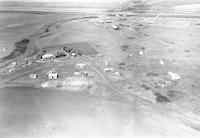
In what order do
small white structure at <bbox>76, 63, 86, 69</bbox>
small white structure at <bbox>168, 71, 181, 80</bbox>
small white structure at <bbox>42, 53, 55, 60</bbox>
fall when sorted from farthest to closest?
small white structure at <bbox>42, 53, 55, 60</bbox> < small white structure at <bbox>76, 63, 86, 69</bbox> < small white structure at <bbox>168, 71, 181, 80</bbox>

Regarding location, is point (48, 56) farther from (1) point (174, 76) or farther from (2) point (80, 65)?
(1) point (174, 76)

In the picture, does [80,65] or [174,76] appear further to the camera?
[80,65]

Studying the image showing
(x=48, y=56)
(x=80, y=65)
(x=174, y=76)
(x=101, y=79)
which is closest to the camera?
(x=174, y=76)

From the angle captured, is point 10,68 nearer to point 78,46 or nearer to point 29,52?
point 29,52

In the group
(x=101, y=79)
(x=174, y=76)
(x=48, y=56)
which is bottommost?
(x=101, y=79)

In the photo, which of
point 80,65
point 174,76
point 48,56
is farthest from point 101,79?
point 48,56

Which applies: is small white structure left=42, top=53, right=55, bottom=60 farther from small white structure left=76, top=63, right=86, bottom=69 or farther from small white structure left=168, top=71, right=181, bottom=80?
small white structure left=168, top=71, right=181, bottom=80

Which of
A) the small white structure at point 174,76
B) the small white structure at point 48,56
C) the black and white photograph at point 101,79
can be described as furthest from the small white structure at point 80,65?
the small white structure at point 174,76

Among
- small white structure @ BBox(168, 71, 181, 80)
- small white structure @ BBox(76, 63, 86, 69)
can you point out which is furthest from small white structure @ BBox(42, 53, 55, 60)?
small white structure @ BBox(168, 71, 181, 80)

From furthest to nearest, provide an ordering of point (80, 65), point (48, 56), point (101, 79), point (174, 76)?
point (48, 56) < point (80, 65) < point (101, 79) < point (174, 76)
